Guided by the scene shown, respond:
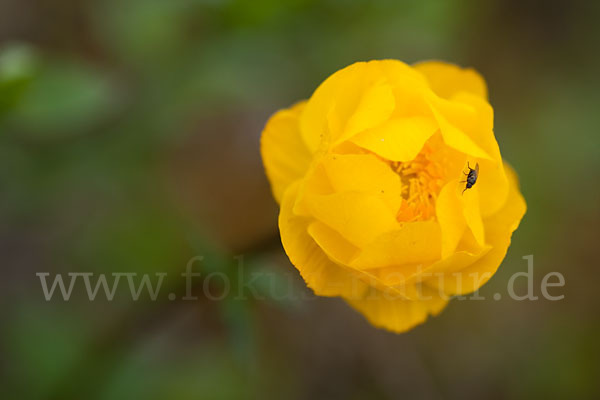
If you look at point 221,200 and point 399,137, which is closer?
point 399,137

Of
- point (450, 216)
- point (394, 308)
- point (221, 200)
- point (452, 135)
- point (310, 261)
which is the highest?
point (452, 135)

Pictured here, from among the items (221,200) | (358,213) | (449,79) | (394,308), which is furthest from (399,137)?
(221,200)

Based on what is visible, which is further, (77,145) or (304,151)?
(77,145)

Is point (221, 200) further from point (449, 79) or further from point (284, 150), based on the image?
point (449, 79)

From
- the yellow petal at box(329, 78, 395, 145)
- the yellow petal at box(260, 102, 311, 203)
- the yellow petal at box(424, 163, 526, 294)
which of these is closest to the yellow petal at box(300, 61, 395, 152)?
the yellow petal at box(329, 78, 395, 145)

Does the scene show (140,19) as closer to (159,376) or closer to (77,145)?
(77,145)

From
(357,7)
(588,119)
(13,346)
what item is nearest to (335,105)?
(357,7)

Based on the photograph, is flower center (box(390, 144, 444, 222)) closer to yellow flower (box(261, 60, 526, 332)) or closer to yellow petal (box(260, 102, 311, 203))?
yellow flower (box(261, 60, 526, 332))
